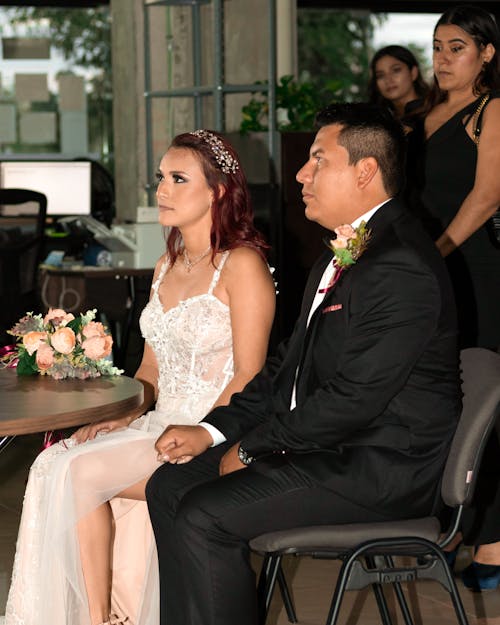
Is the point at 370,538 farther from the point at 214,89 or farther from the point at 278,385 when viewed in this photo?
the point at 214,89

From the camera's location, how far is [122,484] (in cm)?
288

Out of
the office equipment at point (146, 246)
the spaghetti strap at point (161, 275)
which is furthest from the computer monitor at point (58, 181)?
the spaghetti strap at point (161, 275)

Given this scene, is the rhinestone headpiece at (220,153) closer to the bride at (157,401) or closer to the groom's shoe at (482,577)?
the bride at (157,401)

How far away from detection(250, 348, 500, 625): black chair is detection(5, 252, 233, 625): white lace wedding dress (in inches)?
19.9

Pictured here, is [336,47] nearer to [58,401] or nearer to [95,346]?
[95,346]

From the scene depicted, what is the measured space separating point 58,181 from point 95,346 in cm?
635

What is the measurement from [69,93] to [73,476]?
1281 cm

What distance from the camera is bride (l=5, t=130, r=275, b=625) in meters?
2.82

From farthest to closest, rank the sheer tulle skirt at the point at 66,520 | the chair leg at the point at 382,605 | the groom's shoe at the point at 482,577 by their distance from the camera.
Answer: the groom's shoe at the point at 482,577 → the chair leg at the point at 382,605 → the sheer tulle skirt at the point at 66,520

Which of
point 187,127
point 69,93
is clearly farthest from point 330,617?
point 69,93

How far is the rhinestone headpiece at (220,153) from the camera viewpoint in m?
3.19

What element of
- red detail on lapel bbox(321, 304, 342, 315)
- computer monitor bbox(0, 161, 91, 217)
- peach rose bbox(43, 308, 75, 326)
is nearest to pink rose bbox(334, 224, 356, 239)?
red detail on lapel bbox(321, 304, 342, 315)

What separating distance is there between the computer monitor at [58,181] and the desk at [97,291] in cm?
170

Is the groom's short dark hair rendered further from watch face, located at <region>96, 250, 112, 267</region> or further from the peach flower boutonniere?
watch face, located at <region>96, 250, 112, 267</region>
